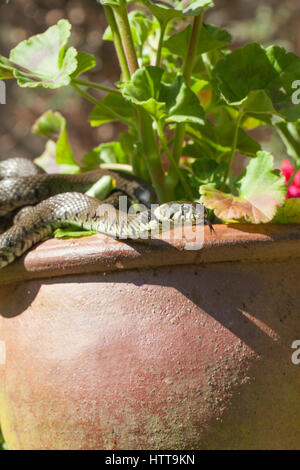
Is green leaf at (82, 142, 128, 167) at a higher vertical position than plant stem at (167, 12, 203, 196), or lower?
lower

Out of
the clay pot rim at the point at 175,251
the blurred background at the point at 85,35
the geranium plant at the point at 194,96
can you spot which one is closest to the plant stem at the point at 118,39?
the geranium plant at the point at 194,96

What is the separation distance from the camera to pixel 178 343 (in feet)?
4.16

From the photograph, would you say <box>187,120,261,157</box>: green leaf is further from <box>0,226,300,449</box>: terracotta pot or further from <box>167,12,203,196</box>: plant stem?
<box>0,226,300,449</box>: terracotta pot

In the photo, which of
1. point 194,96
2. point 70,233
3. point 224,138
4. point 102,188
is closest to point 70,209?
point 70,233

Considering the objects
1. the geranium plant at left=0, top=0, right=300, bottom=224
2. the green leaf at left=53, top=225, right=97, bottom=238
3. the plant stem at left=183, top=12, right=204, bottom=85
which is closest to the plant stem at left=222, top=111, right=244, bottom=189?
the geranium plant at left=0, top=0, right=300, bottom=224

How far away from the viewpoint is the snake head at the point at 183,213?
4.33 ft

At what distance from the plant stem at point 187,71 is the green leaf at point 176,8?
0.25 feet

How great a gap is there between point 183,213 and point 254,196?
0.20 m

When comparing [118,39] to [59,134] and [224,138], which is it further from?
[59,134]

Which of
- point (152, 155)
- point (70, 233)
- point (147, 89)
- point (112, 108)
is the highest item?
point (147, 89)

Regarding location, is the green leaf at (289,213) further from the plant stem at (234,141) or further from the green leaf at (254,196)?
the plant stem at (234,141)

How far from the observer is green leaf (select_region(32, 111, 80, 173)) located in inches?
80.1

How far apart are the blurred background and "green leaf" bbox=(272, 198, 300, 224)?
469 centimetres

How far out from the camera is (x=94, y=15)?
20.7 feet
